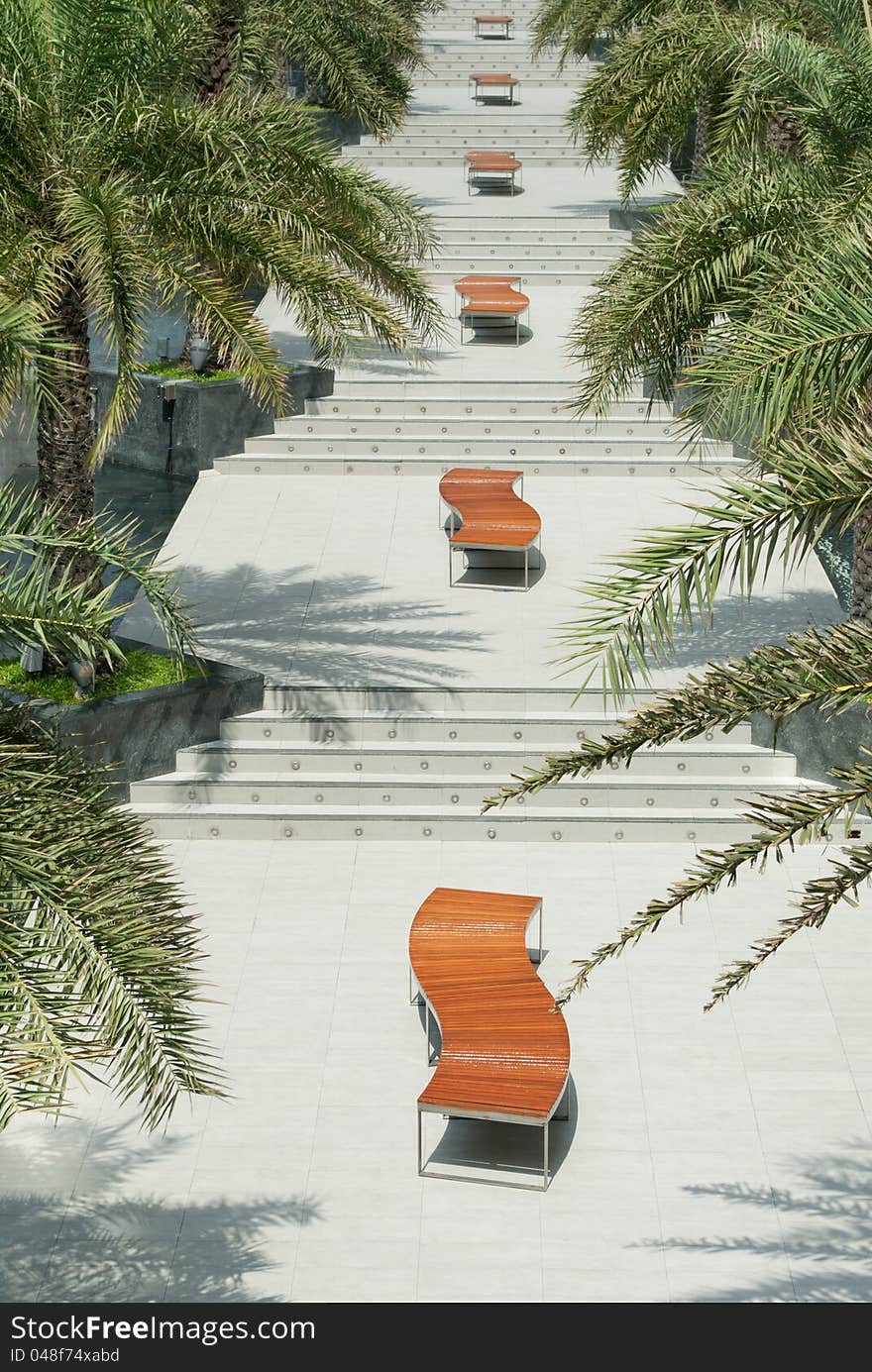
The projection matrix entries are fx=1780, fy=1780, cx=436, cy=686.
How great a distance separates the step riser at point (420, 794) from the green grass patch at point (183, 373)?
6.85 m

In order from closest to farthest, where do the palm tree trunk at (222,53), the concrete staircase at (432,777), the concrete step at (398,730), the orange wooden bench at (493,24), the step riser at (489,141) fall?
the concrete staircase at (432,777)
the concrete step at (398,730)
the palm tree trunk at (222,53)
the step riser at (489,141)
the orange wooden bench at (493,24)

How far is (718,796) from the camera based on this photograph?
1191cm

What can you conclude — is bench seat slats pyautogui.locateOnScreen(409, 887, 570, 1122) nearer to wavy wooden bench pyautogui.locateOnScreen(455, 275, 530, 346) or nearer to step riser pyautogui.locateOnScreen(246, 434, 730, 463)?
step riser pyautogui.locateOnScreen(246, 434, 730, 463)

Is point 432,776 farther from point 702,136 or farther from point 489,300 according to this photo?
point 702,136

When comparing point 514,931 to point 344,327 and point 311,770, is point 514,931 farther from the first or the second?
point 344,327

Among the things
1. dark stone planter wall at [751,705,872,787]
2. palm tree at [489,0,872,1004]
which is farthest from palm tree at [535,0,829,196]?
dark stone planter wall at [751,705,872,787]

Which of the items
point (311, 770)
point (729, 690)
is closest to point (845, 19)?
point (311, 770)

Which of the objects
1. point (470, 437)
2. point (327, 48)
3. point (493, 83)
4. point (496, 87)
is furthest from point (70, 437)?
point (496, 87)

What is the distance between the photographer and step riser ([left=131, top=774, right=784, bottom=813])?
11.9 m

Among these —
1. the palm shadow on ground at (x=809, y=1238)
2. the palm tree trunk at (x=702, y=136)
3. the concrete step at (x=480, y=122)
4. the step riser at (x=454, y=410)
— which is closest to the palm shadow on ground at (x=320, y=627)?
the step riser at (x=454, y=410)

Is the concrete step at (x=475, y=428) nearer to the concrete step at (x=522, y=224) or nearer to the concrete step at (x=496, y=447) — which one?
the concrete step at (x=496, y=447)

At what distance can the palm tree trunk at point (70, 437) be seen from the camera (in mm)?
11133

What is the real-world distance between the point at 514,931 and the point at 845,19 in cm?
666

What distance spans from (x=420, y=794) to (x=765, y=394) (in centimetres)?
477
